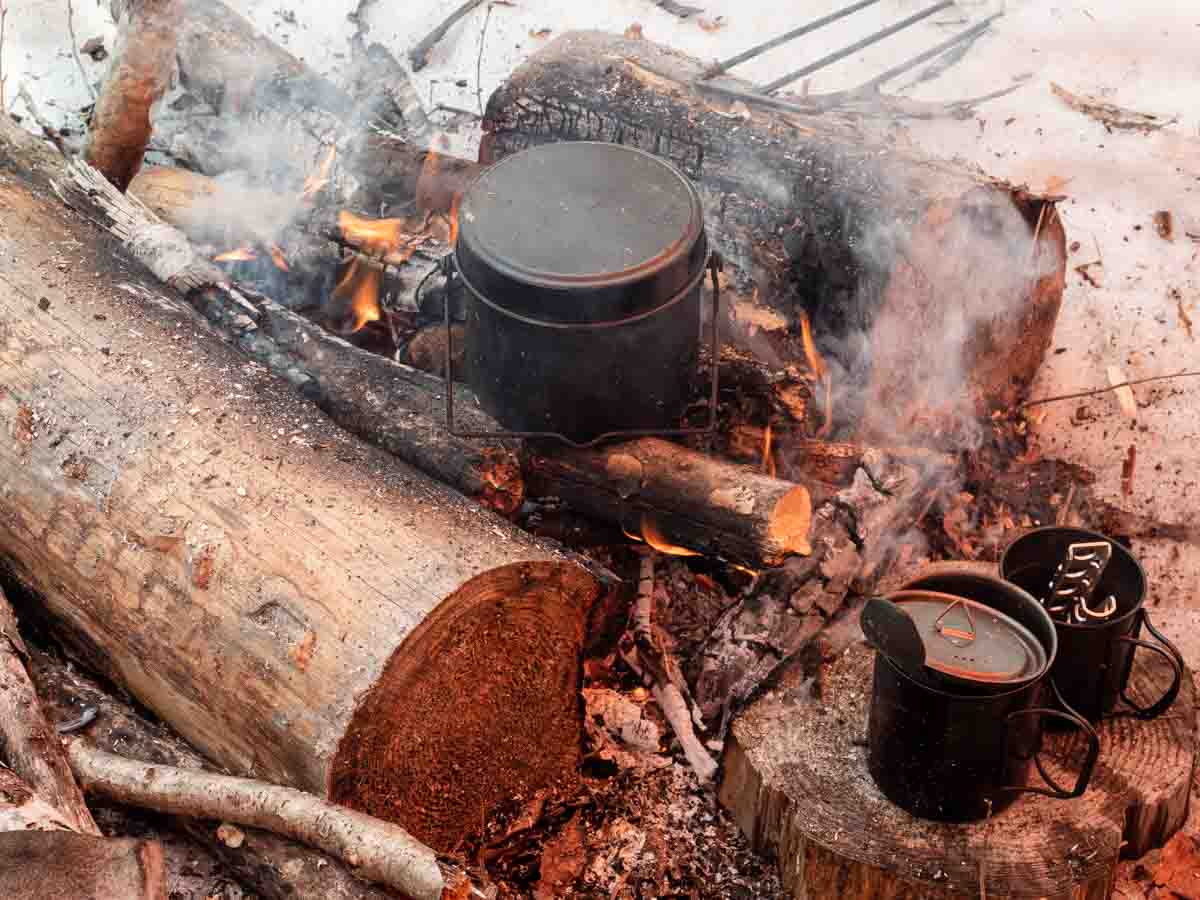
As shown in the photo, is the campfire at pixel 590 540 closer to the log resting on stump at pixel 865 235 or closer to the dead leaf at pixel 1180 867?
the log resting on stump at pixel 865 235

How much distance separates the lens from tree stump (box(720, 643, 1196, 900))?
2.88m

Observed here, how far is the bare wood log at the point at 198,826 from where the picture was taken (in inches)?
105

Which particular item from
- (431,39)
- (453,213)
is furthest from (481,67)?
(453,213)

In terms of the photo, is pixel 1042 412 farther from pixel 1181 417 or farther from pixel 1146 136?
pixel 1146 136

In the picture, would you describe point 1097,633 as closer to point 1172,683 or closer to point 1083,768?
point 1083,768

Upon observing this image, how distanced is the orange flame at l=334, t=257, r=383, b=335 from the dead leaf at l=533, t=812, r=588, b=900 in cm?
202

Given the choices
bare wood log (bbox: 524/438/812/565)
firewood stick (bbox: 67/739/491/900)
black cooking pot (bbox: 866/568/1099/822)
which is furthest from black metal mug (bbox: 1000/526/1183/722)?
firewood stick (bbox: 67/739/491/900)

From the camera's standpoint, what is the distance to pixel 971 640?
2.83m

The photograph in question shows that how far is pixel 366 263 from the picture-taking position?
14.7 feet

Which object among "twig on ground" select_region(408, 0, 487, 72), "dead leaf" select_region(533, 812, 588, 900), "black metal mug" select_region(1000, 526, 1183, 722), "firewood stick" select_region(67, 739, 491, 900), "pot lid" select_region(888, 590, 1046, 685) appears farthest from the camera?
"twig on ground" select_region(408, 0, 487, 72)

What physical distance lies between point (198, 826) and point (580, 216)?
184 centimetres

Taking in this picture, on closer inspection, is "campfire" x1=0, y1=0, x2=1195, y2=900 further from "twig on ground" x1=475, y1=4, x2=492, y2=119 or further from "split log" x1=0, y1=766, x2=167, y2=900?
"twig on ground" x1=475, y1=4, x2=492, y2=119

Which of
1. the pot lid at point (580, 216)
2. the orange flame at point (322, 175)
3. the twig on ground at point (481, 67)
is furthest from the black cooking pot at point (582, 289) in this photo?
the twig on ground at point (481, 67)

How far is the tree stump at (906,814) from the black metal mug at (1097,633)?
106 millimetres
